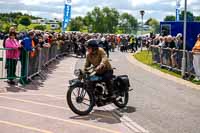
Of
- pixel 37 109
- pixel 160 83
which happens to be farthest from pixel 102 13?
pixel 37 109

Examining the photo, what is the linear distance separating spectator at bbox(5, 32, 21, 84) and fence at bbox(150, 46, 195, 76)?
7.26m

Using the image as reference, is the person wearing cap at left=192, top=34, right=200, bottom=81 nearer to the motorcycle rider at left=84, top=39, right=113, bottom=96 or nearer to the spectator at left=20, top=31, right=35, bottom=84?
the spectator at left=20, top=31, right=35, bottom=84

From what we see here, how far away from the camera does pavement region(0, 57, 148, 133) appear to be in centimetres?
918

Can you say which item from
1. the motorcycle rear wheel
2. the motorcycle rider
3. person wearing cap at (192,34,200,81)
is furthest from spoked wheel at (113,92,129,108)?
person wearing cap at (192,34,200,81)

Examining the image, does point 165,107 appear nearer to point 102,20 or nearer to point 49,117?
point 49,117

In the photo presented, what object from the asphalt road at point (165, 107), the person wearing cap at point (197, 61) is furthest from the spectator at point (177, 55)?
the asphalt road at point (165, 107)

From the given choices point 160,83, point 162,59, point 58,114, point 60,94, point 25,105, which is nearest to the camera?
point 58,114

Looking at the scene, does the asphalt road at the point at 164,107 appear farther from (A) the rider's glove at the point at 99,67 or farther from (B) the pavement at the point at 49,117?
(A) the rider's glove at the point at 99,67

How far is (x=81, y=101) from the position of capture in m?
10.9

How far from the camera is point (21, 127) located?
9.20 m

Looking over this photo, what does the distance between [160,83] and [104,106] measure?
651 cm

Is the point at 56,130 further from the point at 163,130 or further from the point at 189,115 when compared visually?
the point at 189,115

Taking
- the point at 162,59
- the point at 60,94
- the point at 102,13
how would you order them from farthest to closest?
the point at 102,13 < the point at 162,59 < the point at 60,94

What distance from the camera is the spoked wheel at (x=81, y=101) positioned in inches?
424
